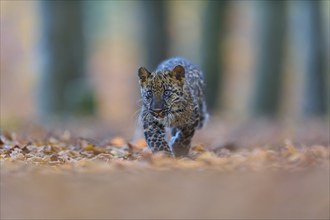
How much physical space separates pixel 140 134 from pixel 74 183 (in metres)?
7.80

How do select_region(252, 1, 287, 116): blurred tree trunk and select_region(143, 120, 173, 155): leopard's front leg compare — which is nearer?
select_region(143, 120, 173, 155): leopard's front leg

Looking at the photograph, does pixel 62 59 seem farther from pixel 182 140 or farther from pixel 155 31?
pixel 182 140

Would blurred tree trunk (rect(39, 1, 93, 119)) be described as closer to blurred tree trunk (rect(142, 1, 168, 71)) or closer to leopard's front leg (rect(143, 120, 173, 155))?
blurred tree trunk (rect(142, 1, 168, 71))

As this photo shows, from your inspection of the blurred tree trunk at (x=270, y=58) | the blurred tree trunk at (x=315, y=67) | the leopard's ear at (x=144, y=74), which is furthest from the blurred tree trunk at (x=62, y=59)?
the leopard's ear at (x=144, y=74)

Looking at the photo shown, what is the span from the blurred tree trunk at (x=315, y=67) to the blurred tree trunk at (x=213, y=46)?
4423 mm

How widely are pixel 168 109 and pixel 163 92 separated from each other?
22cm

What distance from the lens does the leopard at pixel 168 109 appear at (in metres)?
8.86

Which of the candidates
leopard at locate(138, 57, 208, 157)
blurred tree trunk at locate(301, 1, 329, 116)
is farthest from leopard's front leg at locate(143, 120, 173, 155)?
blurred tree trunk at locate(301, 1, 329, 116)

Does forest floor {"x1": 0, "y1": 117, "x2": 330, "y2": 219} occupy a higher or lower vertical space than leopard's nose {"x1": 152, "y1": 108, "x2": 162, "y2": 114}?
lower

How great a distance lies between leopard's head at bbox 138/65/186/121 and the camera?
28.8 feet

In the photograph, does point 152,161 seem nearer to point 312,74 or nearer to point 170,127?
point 170,127

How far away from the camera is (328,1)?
126 feet

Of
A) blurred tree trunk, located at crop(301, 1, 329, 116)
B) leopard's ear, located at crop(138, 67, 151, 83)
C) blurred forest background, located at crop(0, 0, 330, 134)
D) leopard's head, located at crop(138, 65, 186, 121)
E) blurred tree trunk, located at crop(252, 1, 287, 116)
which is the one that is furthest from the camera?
blurred tree trunk, located at crop(252, 1, 287, 116)

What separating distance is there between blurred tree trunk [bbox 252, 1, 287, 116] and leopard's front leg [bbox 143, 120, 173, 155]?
16.8 meters
